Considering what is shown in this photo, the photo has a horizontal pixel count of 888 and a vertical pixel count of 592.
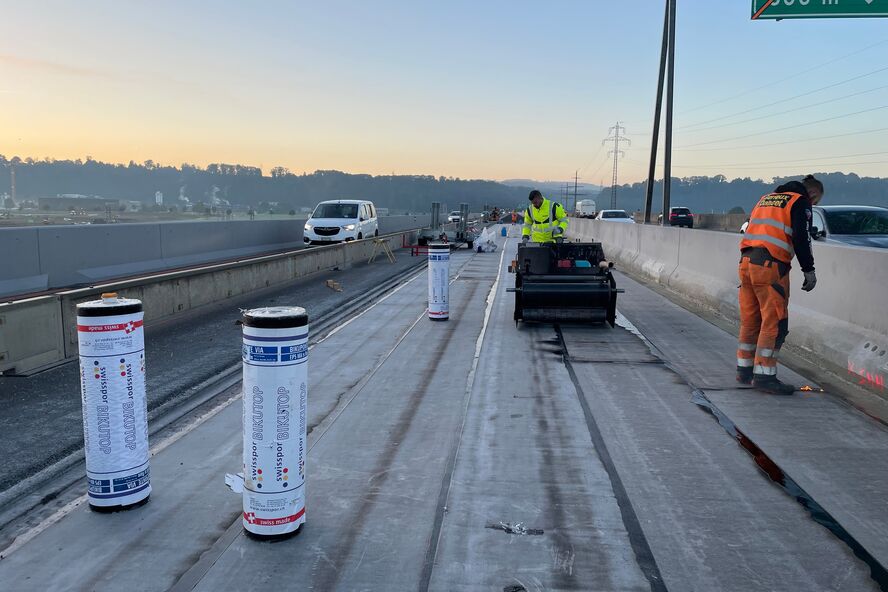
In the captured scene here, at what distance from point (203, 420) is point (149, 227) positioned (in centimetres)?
1604

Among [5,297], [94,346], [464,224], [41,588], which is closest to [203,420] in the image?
→ [94,346]

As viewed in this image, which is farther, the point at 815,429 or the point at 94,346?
the point at 815,429

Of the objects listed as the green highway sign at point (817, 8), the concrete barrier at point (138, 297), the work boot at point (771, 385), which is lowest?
the work boot at point (771, 385)

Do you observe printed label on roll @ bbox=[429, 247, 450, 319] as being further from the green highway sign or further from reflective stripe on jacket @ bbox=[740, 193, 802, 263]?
the green highway sign

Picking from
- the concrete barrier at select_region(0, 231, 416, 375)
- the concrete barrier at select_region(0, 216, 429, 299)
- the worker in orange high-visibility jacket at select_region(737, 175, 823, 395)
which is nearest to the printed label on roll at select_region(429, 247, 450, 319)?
the concrete barrier at select_region(0, 231, 416, 375)

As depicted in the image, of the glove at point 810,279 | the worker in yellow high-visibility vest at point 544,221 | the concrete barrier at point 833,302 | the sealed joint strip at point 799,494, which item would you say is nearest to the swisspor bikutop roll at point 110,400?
the sealed joint strip at point 799,494

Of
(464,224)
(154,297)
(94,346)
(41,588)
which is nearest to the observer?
(41,588)

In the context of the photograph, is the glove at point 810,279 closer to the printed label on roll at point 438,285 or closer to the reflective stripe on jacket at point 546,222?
the reflective stripe on jacket at point 546,222

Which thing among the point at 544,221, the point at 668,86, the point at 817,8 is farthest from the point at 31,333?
the point at 668,86

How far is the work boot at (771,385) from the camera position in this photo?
743cm

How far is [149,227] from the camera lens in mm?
20812

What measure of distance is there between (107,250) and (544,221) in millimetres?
11976

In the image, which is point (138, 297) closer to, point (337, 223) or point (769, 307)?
point (769, 307)

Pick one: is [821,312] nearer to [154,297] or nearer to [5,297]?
[154,297]
